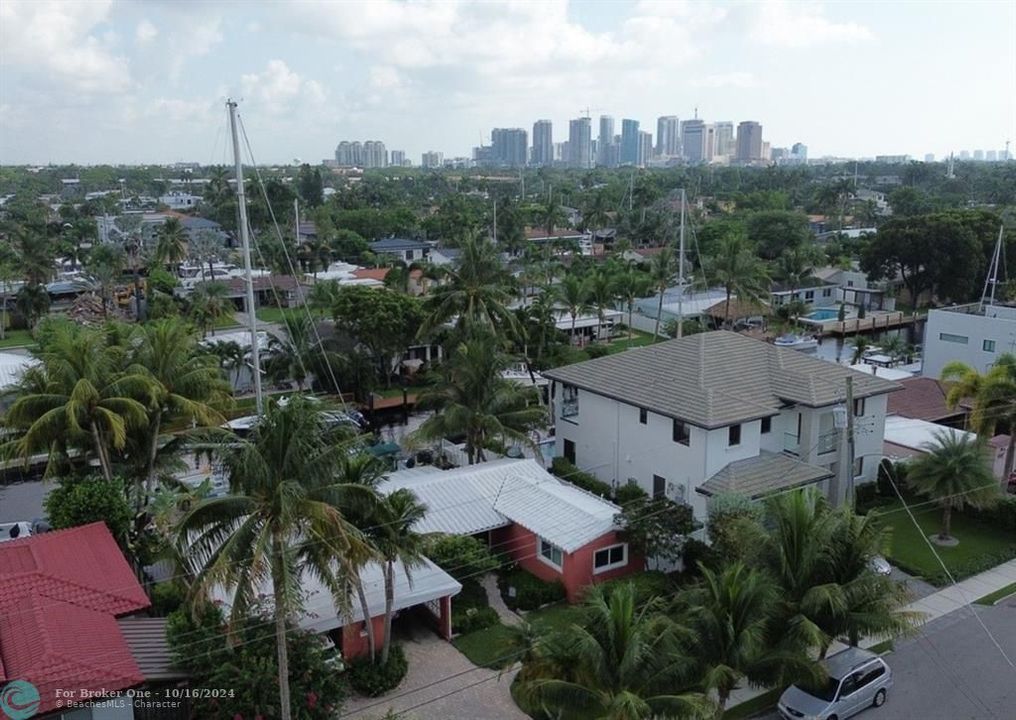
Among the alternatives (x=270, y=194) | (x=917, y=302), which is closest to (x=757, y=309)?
(x=917, y=302)

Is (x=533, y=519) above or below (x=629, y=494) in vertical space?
above

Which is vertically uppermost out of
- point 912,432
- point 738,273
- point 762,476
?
point 738,273

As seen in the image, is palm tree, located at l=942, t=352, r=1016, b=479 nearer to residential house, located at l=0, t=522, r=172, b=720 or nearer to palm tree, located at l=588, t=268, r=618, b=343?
residential house, located at l=0, t=522, r=172, b=720

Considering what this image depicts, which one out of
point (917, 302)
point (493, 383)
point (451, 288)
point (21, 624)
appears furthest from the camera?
point (917, 302)

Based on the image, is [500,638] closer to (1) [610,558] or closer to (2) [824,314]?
(1) [610,558]

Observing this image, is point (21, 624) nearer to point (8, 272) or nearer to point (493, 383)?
point (493, 383)

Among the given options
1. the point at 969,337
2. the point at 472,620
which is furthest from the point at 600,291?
the point at 472,620

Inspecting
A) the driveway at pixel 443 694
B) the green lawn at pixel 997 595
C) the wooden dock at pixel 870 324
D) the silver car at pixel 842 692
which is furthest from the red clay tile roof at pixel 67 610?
the wooden dock at pixel 870 324

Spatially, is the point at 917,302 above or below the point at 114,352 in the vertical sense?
below
